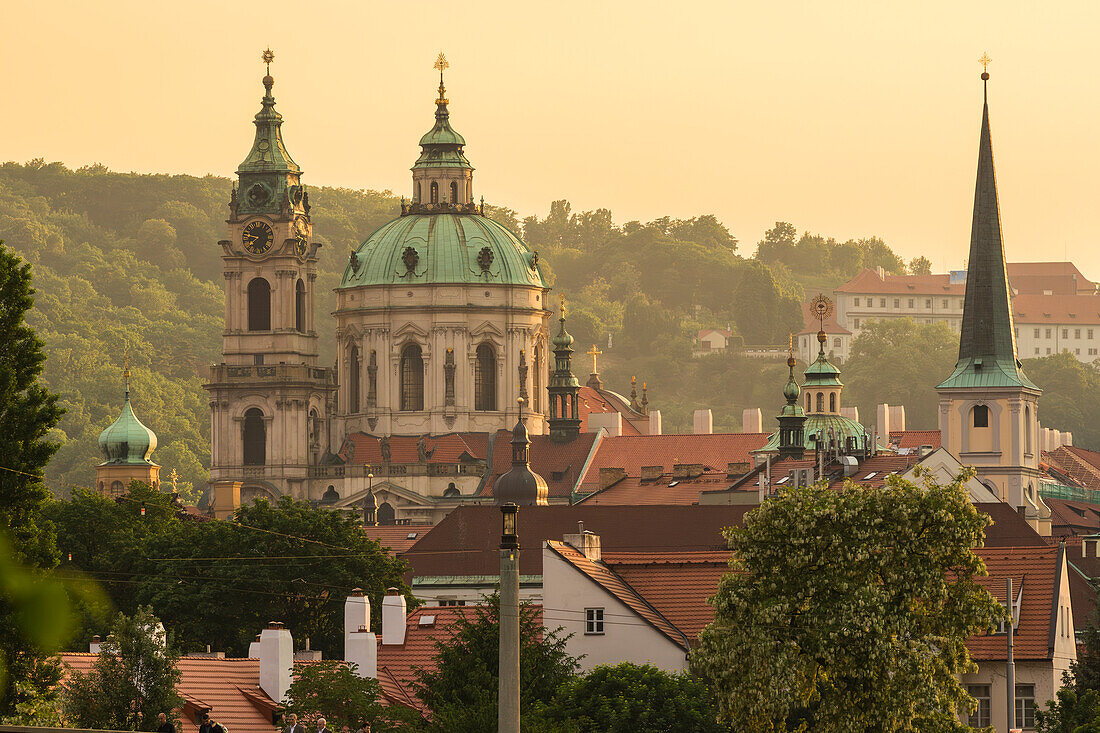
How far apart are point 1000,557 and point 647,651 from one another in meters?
12.7

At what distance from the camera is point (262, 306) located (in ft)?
536

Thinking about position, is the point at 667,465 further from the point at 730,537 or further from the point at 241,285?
Result: the point at 730,537

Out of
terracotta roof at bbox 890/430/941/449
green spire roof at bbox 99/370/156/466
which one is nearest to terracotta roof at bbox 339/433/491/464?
green spire roof at bbox 99/370/156/466

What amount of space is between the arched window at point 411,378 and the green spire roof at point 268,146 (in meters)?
13.1

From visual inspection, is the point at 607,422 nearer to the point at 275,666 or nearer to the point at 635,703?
the point at 275,666

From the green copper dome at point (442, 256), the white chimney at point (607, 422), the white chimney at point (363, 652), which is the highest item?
the green copper dome at point (442, 256)

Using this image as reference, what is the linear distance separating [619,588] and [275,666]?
14181 mm

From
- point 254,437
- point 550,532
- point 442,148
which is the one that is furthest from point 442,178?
point 550,532

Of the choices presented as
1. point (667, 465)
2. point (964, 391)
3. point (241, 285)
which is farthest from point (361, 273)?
point (964, 391)

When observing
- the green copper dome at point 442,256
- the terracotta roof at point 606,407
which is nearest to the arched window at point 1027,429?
the green copper dome at point 442,256

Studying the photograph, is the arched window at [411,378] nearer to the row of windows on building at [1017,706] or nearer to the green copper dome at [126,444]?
the green copper dome at [126,444]

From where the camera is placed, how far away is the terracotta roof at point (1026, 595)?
6562 centimetres

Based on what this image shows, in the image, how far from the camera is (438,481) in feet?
525

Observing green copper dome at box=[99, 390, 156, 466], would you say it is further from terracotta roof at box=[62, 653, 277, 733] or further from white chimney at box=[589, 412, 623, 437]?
terracotta roof at box=[62, 653, 277, 733]
